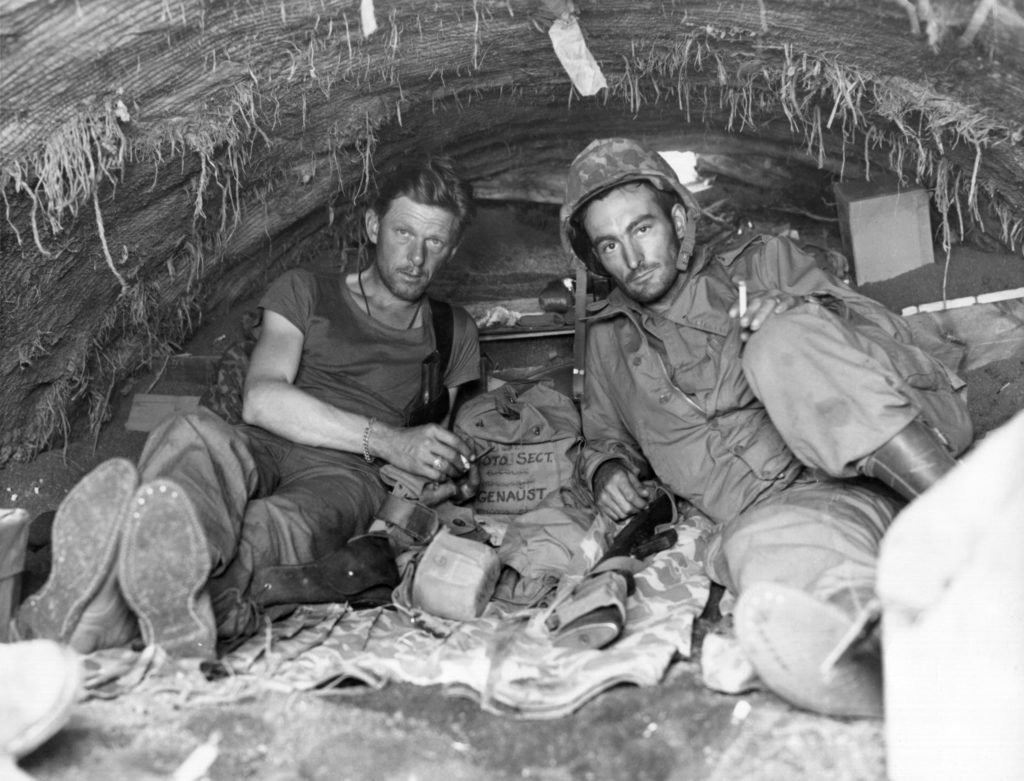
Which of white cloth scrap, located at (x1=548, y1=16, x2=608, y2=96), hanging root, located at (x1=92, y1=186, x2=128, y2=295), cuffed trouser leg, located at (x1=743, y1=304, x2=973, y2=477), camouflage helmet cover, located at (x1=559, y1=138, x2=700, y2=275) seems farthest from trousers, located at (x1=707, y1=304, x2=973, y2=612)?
hanging root, located at (x1=92, y1=186, x2=128, y2=295)

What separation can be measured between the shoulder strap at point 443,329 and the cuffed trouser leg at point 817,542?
171 centimetres

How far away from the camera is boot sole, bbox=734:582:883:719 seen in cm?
228

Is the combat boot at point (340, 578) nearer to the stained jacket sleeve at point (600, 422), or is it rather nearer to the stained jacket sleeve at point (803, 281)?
the stained jacket sleeve at point (600, 422)

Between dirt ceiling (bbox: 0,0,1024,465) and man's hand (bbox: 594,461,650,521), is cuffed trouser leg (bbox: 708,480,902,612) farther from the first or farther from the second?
dirt ceiling (bbox: 0,0,1024,465)

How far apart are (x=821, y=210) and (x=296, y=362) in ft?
9.37

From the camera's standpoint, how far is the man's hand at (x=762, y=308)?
3.29 metres

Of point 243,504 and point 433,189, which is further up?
point 433,189

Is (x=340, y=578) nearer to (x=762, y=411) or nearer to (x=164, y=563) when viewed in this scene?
(x=164, y=563)

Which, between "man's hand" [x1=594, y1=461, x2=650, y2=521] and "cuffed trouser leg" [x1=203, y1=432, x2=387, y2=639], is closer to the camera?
"cuffed trouser leg" [x1=203, y1=432, x2=387, y2=639]

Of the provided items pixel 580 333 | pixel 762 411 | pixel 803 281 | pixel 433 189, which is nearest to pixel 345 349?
pixel 433 189

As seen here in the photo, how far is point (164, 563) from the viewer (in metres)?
2.66

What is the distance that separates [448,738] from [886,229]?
346 cm

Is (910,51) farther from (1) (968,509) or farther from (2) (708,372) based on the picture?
(1) (968,509)

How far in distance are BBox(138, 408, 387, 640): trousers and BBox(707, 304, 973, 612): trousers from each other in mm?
1420
